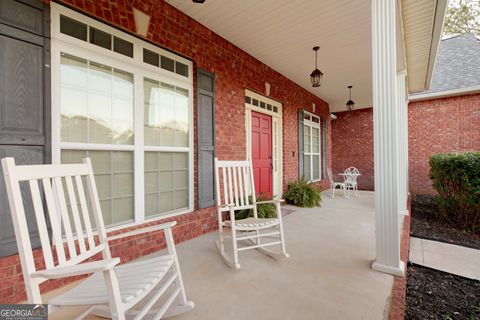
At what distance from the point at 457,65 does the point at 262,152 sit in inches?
290

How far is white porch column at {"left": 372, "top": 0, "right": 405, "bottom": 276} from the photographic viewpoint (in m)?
2.10

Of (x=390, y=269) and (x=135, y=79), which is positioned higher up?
(x=135, y=79)

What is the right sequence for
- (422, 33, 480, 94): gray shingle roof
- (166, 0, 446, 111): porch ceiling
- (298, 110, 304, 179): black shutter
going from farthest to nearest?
(422, 33, 480, 94): gray shingle roof → (298, 110, 304, 179): black shutter → (166, 0, 446, 111): porch ceiling

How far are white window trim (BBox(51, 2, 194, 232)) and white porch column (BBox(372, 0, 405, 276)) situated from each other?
218 cm

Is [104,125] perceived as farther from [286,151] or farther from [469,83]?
[469,83]

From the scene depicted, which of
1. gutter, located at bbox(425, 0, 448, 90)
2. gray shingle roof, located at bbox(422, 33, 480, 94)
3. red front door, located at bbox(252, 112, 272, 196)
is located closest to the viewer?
gutter, located at bbox(425, 0, 448, 90)

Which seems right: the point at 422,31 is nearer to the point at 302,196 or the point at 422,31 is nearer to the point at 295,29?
the point at 295,29

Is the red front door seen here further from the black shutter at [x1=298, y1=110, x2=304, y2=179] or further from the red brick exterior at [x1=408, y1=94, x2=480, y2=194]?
the red brick exterior at [x1=408, y1=94, x2=480, y2=194]

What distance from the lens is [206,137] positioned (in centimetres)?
331

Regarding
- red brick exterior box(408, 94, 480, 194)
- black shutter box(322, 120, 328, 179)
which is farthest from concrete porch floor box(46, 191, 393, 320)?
red brick exterior box(408, 94, 480, 194)

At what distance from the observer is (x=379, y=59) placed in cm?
219

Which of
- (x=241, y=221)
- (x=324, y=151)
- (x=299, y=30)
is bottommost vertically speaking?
(x=241, y=221)

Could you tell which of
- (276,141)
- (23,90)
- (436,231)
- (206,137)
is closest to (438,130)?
(436,231)

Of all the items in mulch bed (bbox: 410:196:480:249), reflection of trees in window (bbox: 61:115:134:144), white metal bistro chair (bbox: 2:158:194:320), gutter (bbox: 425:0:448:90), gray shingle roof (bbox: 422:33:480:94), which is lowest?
mulch bed (bbox: 410:196:480:249)
